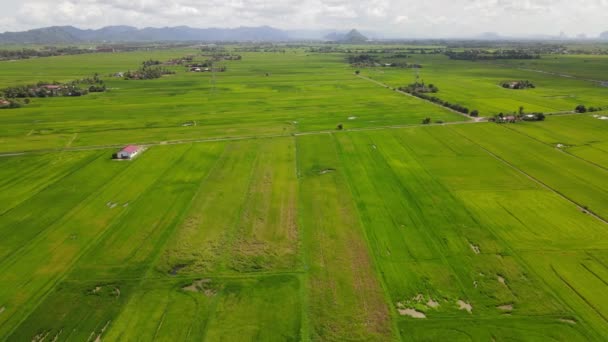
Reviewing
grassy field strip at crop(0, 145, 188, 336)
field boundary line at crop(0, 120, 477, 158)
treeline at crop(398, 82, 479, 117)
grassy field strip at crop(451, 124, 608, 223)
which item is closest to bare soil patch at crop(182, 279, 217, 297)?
grassy field strip at crop(0, 145, 188, 336)

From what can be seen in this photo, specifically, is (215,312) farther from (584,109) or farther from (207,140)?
(584,109)

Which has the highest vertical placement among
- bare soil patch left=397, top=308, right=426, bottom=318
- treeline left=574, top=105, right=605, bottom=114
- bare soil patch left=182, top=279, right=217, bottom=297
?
treeline left=574, top=105, right=605, bottom=114

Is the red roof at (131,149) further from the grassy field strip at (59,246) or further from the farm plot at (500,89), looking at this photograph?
the farm plot at (500,89)

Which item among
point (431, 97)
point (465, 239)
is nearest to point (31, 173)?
point (465, 239)

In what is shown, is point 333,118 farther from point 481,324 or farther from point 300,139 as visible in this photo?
point 481,324

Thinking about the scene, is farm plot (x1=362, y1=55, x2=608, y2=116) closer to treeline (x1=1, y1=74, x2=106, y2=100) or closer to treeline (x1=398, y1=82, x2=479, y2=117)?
treeline (x1=398, y1=82, x2=479, y2=117)

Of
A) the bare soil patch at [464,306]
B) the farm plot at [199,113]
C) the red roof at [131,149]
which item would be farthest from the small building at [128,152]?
the bare soil patch at [464,306]
